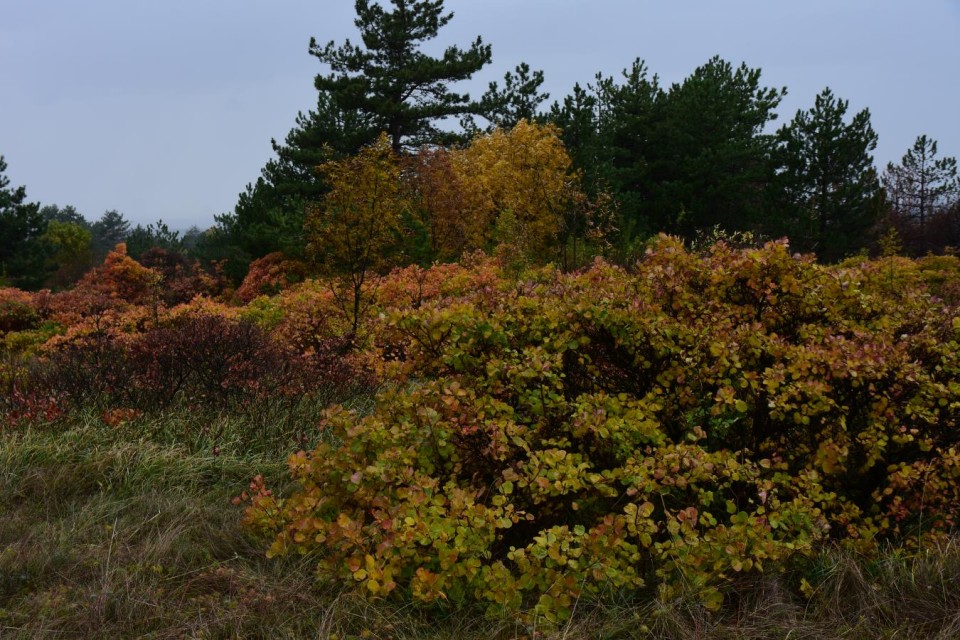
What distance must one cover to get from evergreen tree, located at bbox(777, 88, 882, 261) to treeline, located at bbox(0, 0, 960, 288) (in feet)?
0.15

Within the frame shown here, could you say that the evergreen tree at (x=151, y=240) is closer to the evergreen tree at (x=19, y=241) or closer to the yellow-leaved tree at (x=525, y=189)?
the evergreen tree at (x=19, y=241)

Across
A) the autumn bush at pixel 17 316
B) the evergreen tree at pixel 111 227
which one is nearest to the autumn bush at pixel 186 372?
the autumn bush at pixel 17 316

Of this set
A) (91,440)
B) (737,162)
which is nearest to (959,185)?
(737,162)

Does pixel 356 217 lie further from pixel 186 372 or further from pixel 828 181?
pixel 828 181

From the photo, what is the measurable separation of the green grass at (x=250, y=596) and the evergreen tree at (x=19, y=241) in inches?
1088

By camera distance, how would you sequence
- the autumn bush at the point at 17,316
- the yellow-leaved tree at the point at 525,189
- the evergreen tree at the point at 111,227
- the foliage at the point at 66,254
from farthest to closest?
the evergreen tree at the point at 111,227, the foliage at the point at 66,254, the yellow-leaved tree at the point at 525,189, the autumn bush at the point at 17,316

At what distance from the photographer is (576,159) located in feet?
66.6

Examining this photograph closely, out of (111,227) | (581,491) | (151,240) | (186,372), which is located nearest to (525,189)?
(186,372)

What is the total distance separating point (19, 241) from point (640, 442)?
30.8m

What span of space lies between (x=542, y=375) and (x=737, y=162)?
22.0 metres

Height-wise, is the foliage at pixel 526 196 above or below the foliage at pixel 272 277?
above

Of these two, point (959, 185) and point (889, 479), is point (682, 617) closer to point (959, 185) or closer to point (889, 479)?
point (889, 479)

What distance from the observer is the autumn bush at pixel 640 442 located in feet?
8.86

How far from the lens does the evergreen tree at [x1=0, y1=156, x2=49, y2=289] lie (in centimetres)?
2636
